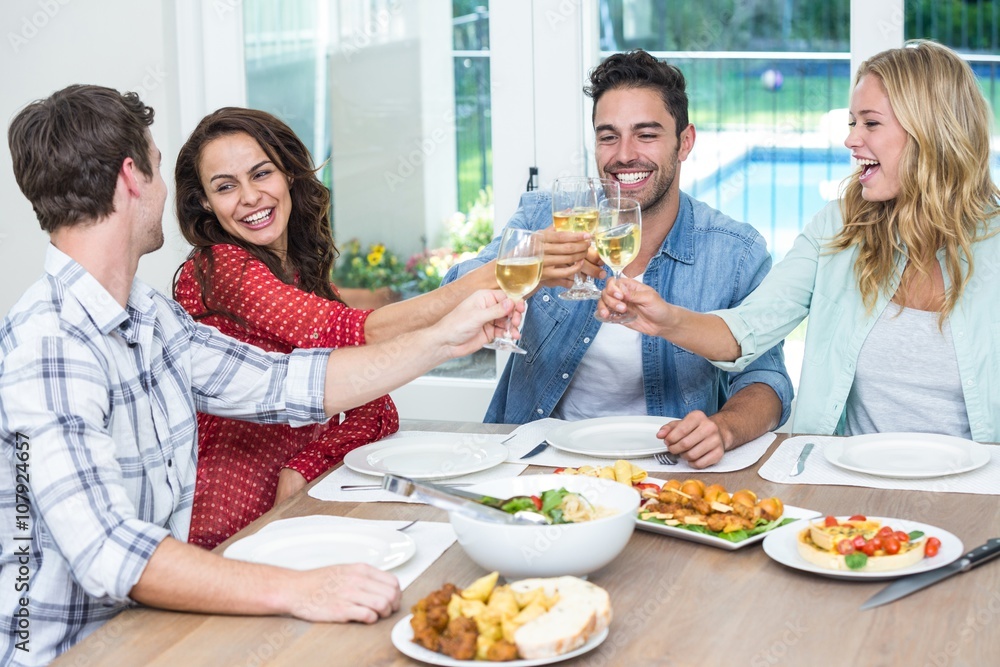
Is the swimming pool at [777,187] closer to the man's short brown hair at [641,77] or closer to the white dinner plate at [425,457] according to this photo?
the man's short brown hair at [641,77]

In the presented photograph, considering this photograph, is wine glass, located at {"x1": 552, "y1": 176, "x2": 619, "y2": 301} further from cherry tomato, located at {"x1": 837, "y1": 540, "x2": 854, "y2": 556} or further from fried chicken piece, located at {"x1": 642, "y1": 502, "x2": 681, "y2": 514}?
cherry tomato, located at {"x1": 837, "y1": 540, "x2": 854, "y2": 556}

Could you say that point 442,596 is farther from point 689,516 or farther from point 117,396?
point 117,396

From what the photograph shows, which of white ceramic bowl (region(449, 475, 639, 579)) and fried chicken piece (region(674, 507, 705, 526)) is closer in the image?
white ceramic bowl (region(449, 475, 639, 579))

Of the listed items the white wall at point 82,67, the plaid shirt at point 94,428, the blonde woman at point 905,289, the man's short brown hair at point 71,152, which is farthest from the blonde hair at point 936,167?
the white wall at point 82,67

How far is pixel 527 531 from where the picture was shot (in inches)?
49.4

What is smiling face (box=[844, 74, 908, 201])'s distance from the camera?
7.11ft

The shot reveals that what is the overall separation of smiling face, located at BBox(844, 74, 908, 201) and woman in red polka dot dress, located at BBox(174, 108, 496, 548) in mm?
800

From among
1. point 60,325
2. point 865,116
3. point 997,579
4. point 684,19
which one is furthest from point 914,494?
point 684,19

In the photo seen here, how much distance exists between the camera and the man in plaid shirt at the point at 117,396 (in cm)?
131

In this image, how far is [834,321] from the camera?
225cm

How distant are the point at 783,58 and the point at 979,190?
1.11 m

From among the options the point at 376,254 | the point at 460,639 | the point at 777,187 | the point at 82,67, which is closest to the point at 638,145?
the point at 777,187

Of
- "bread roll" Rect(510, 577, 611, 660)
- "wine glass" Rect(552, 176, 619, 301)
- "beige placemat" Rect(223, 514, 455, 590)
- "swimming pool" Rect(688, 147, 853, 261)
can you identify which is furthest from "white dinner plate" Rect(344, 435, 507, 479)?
"swimming pool" Rect(688, 147, 853, 261)

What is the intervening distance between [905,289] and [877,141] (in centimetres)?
31
